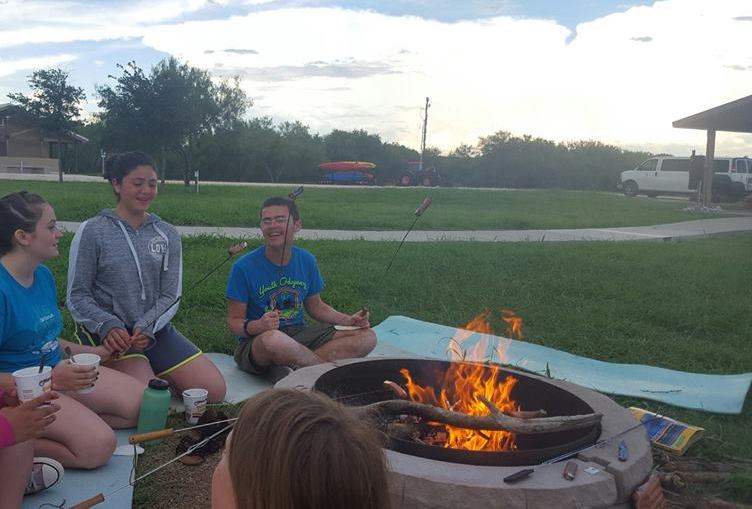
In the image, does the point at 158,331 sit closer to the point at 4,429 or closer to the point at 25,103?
the point at 4,429

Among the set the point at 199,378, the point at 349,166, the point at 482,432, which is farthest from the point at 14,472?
the point at 349,166

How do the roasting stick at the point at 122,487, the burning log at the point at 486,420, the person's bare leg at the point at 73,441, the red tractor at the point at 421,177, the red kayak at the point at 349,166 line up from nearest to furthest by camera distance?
the roasting stick at the point at 122,487 → the burning log at the point at 486,420 → the person's bare leg at the point at 73,441 → the red tractor at the point at 421,177 → the red kayak at the point at 349,166

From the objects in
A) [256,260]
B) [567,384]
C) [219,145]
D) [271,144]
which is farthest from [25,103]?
[567,384]

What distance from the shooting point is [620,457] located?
241 centimetres

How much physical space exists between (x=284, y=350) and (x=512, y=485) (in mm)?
2066

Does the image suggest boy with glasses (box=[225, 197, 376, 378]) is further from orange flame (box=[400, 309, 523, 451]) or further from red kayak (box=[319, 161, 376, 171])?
red kayak (box=[319, 161, 376, 171])

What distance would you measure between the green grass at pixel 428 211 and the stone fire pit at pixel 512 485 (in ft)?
30.2

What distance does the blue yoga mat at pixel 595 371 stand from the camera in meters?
4.27

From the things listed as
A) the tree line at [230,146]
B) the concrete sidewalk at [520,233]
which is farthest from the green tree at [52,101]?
the concrete sidewalk at [520,233]

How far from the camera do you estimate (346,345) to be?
4188 millimetres

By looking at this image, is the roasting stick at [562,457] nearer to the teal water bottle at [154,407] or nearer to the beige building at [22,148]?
the teal water bottle at [154,407]

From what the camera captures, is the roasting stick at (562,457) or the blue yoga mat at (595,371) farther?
the blue yoga mat at (595,371)

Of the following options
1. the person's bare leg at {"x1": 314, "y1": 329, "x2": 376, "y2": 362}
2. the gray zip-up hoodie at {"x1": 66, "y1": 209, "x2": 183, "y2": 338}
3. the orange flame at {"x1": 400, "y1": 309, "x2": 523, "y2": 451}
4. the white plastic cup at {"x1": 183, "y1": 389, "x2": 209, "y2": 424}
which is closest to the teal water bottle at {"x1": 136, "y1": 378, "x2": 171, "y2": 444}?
the white plastic cup at {"x1": 183, "y1": 389, "x2": 209, "y2": 424}

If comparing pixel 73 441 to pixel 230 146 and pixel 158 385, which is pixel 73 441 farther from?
pixel 230 146
